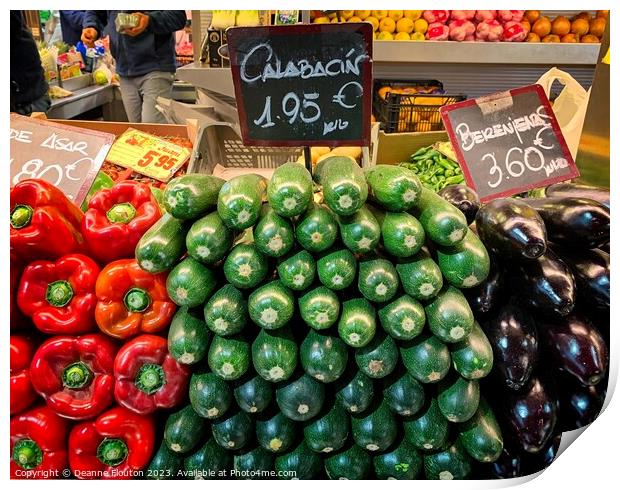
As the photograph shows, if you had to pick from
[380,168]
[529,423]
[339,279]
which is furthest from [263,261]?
[529,423]

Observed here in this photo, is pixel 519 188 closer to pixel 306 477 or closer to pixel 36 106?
pixel 306 477

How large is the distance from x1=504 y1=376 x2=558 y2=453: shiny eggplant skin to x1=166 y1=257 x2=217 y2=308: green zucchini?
2.49 ft

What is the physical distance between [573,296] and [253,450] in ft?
2.72

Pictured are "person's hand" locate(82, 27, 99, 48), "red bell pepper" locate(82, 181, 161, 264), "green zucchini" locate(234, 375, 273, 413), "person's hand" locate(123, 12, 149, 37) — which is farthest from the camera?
"person's hand" locate(82, 27, 99, 48)

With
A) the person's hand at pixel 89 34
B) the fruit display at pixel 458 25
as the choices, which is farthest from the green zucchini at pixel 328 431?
the person's hand at pixel 89 34

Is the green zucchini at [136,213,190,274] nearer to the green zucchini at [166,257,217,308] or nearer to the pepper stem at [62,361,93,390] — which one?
the green zucchini at [166,257,217,308]

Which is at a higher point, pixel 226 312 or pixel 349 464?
pixel 226 312

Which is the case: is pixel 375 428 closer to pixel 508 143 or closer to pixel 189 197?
pixel 189 197

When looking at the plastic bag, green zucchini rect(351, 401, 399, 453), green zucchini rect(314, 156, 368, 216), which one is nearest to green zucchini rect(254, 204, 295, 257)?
green zucchini rect(314, 156, 368, 216)

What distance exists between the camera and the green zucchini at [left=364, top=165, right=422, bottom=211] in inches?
40.0

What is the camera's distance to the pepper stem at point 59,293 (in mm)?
1133

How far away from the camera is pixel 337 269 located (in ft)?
3.29

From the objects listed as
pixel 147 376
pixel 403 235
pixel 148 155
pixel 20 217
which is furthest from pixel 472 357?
pixel 148 155

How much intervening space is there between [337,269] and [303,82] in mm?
494
